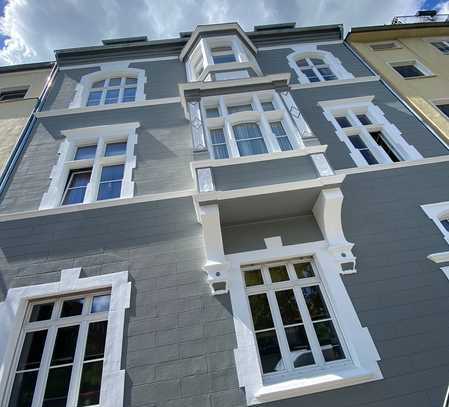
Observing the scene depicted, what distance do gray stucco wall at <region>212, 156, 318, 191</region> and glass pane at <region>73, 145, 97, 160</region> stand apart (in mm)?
3841

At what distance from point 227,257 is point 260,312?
1.12m

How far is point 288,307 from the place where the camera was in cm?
465

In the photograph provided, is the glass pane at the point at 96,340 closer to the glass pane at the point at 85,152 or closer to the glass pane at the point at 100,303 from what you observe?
the glass pane at the point at 100,303

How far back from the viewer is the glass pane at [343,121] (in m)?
8.04

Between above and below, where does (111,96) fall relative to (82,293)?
above

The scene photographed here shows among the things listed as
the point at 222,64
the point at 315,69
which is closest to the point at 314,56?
the point at 315,69

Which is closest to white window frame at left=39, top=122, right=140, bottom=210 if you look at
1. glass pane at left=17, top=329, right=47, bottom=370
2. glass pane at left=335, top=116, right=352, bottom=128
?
glass pane at left=17, top=329, right=47, bottom=370

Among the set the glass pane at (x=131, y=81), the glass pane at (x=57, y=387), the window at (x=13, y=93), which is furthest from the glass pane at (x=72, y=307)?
the window at (x=13, y=93)

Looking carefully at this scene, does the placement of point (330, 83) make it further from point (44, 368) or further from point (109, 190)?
point (44, 368)

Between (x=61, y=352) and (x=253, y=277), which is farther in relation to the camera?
(x=253, y=277)

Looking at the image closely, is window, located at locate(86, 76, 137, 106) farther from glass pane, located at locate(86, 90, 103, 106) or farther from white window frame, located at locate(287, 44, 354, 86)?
white window frame, located at locate(287, 44, 354, 86)

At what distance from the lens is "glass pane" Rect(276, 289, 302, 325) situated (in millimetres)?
4521

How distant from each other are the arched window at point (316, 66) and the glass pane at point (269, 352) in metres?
8.55

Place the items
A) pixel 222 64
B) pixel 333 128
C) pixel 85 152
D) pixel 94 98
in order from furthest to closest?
1. pixel 94 98
2. pixel 222 64
3. pixel 333 128
4. pixel 85 152
